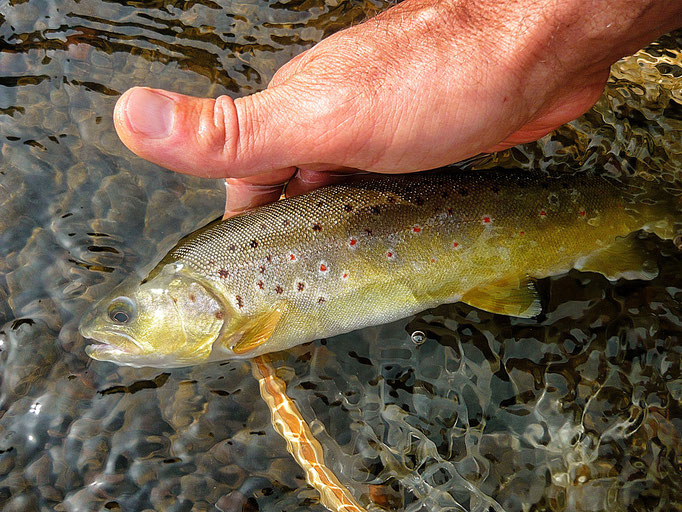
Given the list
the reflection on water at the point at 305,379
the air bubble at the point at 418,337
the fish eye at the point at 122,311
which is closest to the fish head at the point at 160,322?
the fish eye at the point at 122,311

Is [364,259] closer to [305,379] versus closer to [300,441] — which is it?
[305,379]

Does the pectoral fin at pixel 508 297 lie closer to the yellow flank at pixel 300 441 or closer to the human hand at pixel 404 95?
the human hand at pixel 404 95

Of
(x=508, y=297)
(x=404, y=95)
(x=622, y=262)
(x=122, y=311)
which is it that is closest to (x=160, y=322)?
(x=122, y=311)

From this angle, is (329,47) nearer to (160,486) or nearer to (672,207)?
(672,207)

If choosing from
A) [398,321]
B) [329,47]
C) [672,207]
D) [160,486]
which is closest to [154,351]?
[160,486]

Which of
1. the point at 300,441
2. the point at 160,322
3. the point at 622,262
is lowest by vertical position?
the point at 300,441

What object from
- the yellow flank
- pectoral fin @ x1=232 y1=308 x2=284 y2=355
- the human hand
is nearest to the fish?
pectoral fin @ x1=232 y1=308 x2=284 y2=355

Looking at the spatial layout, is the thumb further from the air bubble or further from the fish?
the air bubble

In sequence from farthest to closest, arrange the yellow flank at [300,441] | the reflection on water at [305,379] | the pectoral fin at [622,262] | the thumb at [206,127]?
1. the pectoral fin at [622,262]
2. the reflection on water at [305,379]
3. the yellow flank at [300,441]
4. the thumb at [206,127]
